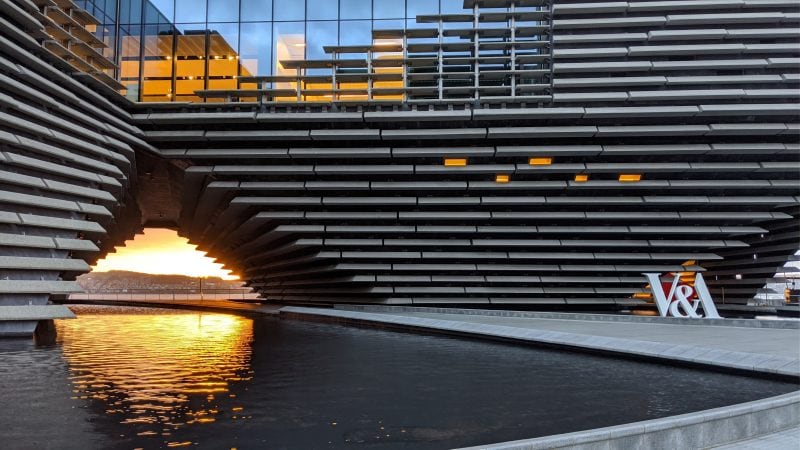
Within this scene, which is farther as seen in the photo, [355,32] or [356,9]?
[356,9]

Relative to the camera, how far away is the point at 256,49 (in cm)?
3011

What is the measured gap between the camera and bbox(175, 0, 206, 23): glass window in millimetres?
30953

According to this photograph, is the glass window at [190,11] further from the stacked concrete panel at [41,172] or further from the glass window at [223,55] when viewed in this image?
the stacked concrete panel at [41,172]

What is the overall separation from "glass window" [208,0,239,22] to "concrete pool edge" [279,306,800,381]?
57.9 feet

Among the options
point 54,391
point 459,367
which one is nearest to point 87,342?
point 54,391

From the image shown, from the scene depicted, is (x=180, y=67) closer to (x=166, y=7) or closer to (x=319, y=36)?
(x=166, y=7)

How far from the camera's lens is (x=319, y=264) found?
1198 inches

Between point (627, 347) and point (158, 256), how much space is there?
2389 inches

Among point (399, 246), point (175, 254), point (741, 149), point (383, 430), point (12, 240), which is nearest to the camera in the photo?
point (383, 430)

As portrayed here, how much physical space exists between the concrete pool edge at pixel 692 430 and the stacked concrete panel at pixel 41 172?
1623cm

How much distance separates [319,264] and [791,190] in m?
21.6

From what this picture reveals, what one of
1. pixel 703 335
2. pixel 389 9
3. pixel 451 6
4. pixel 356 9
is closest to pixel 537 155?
pixel 451 6

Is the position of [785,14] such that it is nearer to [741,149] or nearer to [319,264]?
[741,149]

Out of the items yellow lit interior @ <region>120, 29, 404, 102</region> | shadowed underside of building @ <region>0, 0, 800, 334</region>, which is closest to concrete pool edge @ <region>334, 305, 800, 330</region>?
shadowed underside of building @ <region>0, 0, 800, 334</region>
